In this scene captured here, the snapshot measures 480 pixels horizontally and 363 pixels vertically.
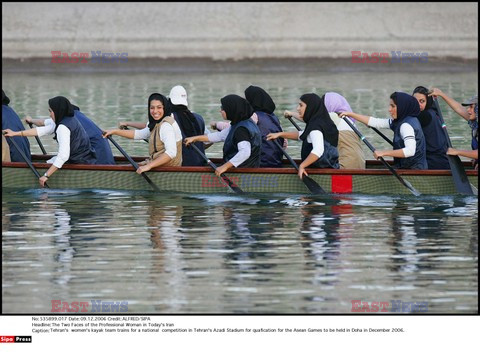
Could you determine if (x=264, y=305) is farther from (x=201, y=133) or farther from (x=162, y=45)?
(x=162, y=45)

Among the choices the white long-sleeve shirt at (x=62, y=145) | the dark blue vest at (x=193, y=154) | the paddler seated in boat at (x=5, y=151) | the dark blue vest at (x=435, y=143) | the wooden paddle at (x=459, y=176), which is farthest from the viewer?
the paddler seated in boat at (x=5, y=151)

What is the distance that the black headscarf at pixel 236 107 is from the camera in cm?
1717

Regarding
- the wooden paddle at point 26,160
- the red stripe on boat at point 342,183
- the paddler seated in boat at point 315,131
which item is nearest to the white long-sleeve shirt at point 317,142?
the paddler seated in boat at point 315,131

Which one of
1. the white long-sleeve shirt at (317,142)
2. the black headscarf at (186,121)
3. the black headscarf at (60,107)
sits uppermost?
the black headscarf at (60,107)

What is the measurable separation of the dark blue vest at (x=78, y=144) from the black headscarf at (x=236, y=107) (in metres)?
1.84

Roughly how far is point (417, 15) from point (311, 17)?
3.09m

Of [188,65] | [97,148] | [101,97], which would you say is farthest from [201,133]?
[188,65]

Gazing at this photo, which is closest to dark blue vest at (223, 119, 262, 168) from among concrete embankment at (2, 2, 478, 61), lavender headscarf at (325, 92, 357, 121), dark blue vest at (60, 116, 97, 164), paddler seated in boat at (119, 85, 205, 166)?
paddler seated in boat at (119, 85, 205, 166)

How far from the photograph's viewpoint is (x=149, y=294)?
1294 cm

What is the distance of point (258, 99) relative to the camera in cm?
1792

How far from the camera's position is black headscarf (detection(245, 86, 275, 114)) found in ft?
58.6

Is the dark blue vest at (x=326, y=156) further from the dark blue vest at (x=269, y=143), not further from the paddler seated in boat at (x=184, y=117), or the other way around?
the paddler seated in boat at (x=184, y=117)

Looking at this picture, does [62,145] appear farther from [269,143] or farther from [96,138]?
[269,143]

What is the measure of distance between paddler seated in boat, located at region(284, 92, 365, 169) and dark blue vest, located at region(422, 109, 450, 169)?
0.79 metres
